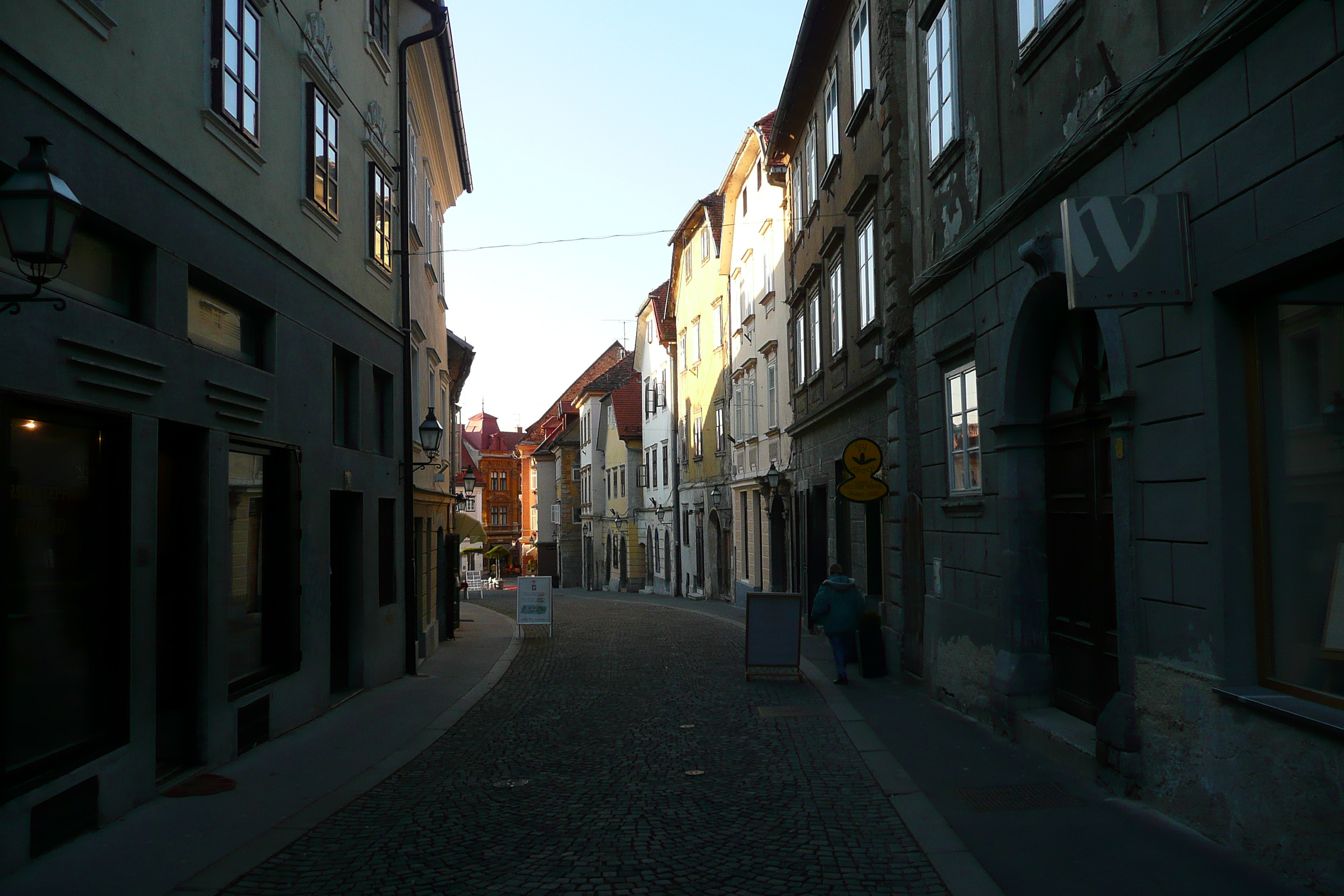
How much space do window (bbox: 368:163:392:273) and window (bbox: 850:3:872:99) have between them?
669 centimetres

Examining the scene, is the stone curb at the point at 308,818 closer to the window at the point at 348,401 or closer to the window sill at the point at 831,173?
the window at the point at 348,401

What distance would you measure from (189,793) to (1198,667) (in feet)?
22.3

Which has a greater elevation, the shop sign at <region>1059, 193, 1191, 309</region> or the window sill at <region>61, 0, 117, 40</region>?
the window sill at <region>61, 0, 117, 40</region>

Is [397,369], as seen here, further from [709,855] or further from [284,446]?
[709,855]

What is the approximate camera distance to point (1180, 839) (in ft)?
19.4

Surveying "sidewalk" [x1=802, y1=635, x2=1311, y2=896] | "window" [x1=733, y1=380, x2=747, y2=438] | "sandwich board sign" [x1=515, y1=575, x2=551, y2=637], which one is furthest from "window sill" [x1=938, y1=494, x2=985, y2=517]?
"window" [x1=733, y1=380, x2=747, y2=438]

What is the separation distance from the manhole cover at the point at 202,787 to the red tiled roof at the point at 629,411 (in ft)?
127

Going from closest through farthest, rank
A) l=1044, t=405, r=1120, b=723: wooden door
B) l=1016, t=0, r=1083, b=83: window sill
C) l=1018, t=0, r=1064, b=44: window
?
l=1016, t=0, r=1083, b=83: window sill, l=1044, t=405, r=1120, b=723: wooden door, l=1018, t=0, r=1064, b=44: window

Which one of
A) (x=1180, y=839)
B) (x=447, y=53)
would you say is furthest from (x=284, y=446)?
(x=447, y=53)

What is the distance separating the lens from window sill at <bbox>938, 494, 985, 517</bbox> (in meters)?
10.0

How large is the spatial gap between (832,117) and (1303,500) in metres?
13.6

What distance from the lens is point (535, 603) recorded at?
20344 millimetres

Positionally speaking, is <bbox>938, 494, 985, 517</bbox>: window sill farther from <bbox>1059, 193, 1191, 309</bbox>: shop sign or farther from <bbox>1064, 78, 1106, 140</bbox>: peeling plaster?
<bbox>1059, 193, 1191, 309</bbox>: shop sign

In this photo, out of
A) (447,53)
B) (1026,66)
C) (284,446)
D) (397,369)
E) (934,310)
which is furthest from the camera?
(447,53)
